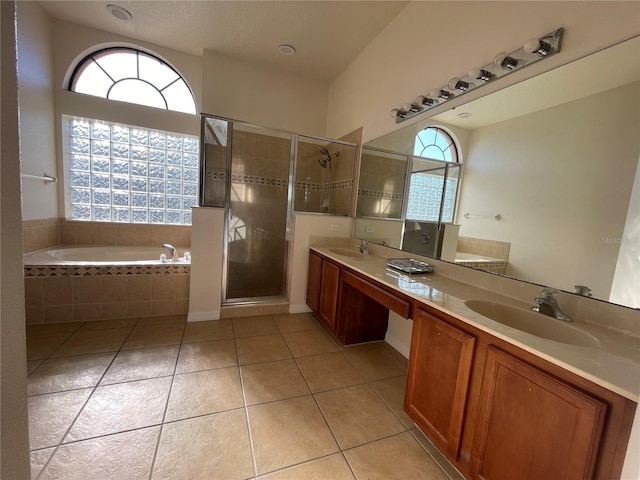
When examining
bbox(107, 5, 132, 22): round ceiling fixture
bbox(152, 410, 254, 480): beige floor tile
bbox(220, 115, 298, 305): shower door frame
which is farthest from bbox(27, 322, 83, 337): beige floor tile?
bbox(107, 5, 132, 22): round ceiling fixture

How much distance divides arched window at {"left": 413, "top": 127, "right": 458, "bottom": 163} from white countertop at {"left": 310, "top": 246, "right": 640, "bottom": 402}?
92 centimetres

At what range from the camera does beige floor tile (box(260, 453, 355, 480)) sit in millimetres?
1140

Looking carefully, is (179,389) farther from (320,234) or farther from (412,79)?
(412,79)

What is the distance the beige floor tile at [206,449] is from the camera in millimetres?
1131

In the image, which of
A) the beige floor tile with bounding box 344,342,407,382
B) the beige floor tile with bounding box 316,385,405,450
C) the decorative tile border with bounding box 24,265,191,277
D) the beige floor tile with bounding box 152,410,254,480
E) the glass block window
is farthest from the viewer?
the glass block window

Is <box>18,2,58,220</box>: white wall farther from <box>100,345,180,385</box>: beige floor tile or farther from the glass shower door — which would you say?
the glass shower door

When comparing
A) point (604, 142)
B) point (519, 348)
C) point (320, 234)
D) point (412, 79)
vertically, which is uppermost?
point (412, 79)

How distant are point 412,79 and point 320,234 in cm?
167

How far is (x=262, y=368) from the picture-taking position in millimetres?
1876

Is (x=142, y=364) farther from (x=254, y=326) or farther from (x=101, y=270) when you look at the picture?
(x=101, y=270)

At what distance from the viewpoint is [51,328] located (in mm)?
2207

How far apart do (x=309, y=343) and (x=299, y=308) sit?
0.69 m

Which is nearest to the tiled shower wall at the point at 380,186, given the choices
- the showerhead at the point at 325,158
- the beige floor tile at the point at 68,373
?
the showerhead at the point at 325,158

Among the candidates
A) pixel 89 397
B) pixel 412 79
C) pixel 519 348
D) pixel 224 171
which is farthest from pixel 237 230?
pixel 519 348
